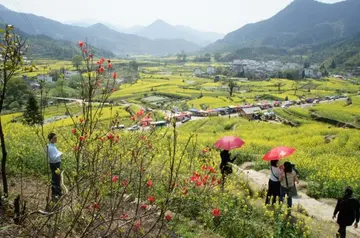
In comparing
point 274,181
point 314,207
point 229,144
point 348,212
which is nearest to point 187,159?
point 229,144

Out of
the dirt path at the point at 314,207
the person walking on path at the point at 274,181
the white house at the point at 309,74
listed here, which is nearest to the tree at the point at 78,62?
the dirt path at the point at 314,207

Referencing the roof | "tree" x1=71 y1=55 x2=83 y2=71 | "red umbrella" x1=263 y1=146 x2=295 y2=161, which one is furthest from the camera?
the roof

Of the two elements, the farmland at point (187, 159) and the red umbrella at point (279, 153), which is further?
the red umbrella at point (279, 153)

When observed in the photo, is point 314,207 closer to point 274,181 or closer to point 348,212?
point 274,181

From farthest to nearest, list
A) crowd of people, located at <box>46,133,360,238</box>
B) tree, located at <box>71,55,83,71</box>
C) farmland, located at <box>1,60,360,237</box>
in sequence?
crowd of people, located at <box>46,133,360,238</box> → tree, located at <box>71,55,83,71</box> → farmland, located at <box>1,60,360,237</box>

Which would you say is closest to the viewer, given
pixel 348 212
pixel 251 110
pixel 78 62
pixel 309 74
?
pixel 78 62

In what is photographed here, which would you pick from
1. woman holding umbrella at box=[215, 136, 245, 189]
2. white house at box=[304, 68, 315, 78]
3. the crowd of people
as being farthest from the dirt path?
white house at box=[304, 68, 315, 78]

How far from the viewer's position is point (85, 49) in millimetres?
3426

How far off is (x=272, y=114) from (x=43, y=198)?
36944 mm

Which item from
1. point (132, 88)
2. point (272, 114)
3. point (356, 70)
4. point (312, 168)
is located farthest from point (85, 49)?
point (356, 70)

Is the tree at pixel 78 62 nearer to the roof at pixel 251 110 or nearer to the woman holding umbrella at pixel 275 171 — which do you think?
the woman holding umbrella at pixel 275 171

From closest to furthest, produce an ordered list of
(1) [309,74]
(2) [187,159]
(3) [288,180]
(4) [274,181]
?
(3) [288,180] < (4) [274,181] < (2) [187,159] < (1) [309,74]

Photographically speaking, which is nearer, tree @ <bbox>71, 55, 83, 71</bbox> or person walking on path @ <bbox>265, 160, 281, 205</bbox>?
tree @ <bbox>71, 55, 83, 71</bbox>

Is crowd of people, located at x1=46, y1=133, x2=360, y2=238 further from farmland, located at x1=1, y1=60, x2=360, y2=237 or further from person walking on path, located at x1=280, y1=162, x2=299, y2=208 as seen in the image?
farmland, located at x1=1, y1=60, x2=360, y2=237
